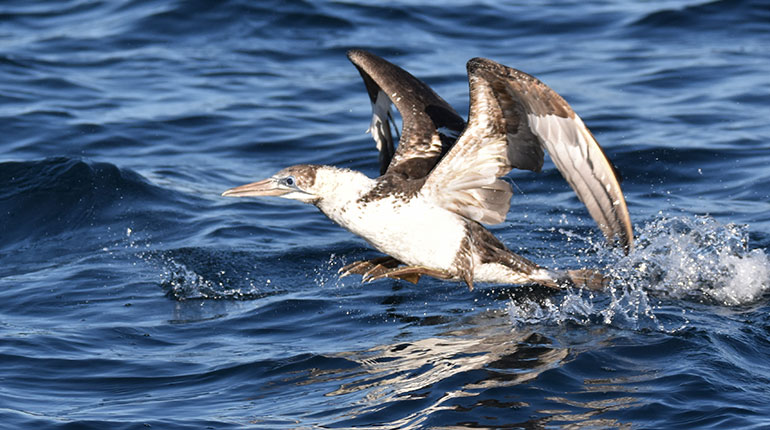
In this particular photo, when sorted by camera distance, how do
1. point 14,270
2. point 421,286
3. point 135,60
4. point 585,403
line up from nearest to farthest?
point 585,403 → point 421,286 → point 14,270 → point 135,60

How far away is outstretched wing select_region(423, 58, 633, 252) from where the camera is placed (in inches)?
244

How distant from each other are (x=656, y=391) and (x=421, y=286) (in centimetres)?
269

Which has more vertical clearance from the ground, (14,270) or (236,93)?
(236,93)

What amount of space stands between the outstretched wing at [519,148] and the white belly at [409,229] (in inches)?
7.5

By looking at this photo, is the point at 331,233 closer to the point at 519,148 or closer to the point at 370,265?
the point at 370,265

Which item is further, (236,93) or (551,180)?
(236,93)

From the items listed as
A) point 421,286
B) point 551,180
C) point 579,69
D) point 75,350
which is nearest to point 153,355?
point 75,350

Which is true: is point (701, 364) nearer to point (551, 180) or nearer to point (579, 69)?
point (551, 180)

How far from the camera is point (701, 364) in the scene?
5.99 metres

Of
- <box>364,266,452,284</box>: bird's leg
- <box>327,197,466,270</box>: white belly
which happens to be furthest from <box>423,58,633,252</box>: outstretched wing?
<box>364,266,452,284</box>: bird's leg

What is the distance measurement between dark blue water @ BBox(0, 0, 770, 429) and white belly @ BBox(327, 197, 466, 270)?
1.74ft

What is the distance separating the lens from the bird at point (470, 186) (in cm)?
633

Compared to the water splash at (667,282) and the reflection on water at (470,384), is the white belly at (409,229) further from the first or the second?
the water splash at (667,282)

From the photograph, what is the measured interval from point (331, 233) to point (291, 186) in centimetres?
265
